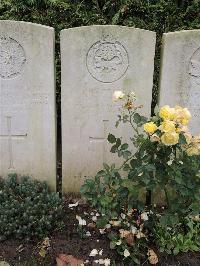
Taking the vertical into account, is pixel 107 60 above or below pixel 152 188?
above

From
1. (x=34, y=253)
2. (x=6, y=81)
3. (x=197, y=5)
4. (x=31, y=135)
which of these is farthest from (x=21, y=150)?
(x=197, y=5)

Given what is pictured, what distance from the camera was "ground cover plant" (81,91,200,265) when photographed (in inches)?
112

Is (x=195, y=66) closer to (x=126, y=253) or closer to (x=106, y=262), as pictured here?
(x=126, y=253)

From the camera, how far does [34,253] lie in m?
3.41

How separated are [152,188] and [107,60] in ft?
3.83

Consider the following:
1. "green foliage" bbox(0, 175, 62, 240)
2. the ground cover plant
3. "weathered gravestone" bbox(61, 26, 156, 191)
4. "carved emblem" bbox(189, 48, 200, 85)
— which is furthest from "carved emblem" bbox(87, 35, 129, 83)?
"green foliage" bbox(0, 175, 62, 240)

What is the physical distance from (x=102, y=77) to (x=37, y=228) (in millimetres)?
1298

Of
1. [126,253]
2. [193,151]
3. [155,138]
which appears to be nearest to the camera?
[155,138]

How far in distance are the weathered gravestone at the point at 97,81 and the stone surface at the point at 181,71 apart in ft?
0.39

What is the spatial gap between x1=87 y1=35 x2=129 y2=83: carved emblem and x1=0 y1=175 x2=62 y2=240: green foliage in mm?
1067

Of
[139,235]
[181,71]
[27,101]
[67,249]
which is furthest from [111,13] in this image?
[67,249]

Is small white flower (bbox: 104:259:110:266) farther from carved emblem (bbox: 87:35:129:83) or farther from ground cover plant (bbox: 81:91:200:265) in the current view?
carved emblem (bbox: 87:35:129:83)

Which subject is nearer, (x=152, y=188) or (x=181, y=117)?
(x=181, y=117)

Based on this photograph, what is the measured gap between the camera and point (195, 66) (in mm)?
3602
